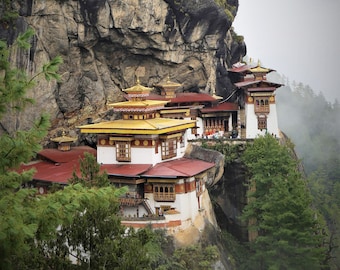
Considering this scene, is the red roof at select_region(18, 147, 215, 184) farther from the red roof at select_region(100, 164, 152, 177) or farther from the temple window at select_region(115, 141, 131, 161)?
the temple window at select_region(115, 141, 131, 161)

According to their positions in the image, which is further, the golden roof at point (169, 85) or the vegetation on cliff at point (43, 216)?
the golden roof at point (169, 85)

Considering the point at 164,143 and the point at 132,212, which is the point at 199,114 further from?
the point at 132,212

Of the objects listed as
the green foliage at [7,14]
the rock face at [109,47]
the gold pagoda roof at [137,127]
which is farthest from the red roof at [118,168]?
the green foliage at [7,14]

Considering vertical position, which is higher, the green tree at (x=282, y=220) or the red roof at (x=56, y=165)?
the red roof at (x=56, y=165)

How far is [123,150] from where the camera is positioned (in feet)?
92.9

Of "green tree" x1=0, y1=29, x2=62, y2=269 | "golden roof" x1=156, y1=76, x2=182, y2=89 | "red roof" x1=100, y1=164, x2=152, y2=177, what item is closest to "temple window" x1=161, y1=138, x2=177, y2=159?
"red roof" x1=100, y1=164, x2=152, y2=177

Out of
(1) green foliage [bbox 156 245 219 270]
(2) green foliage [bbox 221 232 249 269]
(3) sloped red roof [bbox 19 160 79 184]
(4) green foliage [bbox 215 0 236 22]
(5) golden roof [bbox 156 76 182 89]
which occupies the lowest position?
(2) green foliage [bbox 221 232 249 269]

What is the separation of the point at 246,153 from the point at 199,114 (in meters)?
7.05

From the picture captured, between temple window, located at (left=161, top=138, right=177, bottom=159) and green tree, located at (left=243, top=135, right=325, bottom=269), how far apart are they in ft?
14.5

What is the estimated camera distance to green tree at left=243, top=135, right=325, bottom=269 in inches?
1061

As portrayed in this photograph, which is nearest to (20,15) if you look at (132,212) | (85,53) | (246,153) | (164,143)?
(85,53)

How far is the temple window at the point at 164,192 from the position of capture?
86.9 feet

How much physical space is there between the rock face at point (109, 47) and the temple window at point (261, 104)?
4992mm

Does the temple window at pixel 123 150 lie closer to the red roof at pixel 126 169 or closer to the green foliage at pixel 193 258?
the red roof at pixel 126 169
